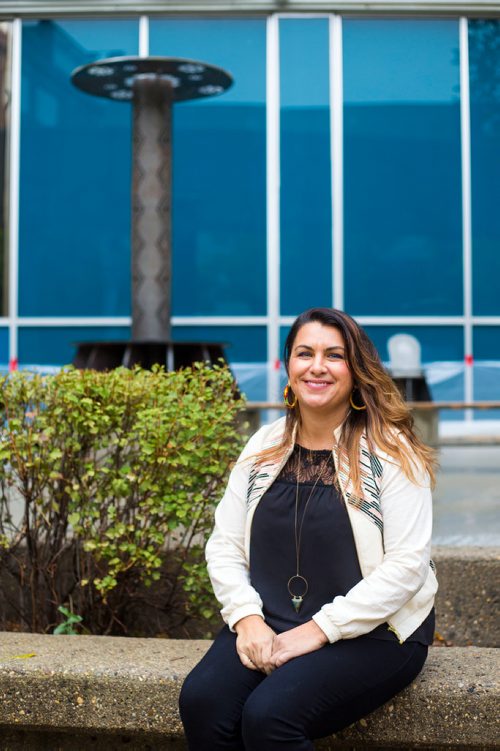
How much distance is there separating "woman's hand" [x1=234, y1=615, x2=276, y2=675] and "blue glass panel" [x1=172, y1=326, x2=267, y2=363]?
10744mm

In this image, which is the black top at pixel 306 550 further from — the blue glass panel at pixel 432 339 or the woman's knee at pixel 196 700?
the blue glass panel at pixel 432 339

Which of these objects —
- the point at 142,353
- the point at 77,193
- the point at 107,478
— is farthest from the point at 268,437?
the point at 77,193

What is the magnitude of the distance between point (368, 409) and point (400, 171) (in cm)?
1099

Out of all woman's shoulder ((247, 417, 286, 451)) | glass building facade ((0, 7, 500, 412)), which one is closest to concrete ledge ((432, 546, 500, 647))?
woman's shoulder ((247, 417, 286, 451))

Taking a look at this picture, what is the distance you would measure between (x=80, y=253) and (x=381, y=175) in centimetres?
401

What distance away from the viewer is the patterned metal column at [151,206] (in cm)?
967

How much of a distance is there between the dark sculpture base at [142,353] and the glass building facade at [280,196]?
12.4 ft

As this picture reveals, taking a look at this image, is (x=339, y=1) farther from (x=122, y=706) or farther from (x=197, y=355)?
(x=122, y=706)

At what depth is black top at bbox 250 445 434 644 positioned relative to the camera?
2.78 meters

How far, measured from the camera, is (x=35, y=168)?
44.8ft

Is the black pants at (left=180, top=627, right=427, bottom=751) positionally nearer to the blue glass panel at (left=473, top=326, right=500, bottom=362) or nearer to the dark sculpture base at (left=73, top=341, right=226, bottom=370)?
the dark sculpture base at (left=73, top=341, right=226, bottom=370)

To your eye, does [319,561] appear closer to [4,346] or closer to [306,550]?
[306,550]

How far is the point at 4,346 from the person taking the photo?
13727mm

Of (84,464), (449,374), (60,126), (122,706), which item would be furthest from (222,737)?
(60,126)
